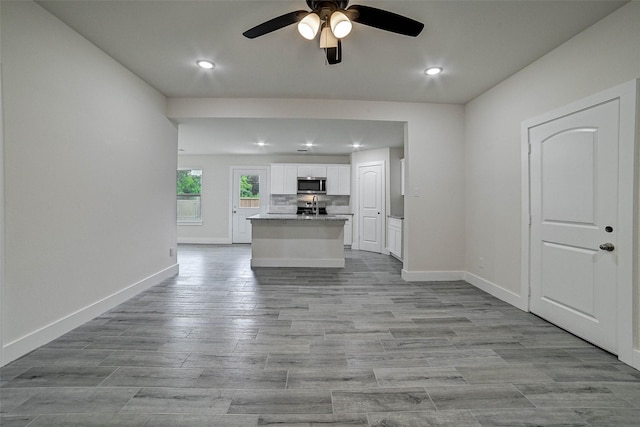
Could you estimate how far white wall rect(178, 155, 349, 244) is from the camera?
25.7ft

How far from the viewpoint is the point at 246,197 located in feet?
26.0

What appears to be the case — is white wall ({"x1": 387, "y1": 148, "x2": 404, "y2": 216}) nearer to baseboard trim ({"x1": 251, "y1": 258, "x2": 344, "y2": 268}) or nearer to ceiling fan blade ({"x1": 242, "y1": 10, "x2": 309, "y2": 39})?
baseboard trim ({"x1": 251, "y1": 258, "x2": 344, "y2": 268})

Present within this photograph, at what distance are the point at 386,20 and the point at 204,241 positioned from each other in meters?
7.34

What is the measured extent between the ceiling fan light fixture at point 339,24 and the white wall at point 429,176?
2.10 m

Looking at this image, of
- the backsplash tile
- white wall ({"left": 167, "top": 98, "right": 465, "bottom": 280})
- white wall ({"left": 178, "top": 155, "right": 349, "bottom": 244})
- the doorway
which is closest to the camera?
the doorway

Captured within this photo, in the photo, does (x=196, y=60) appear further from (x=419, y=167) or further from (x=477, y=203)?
(x=477, y=203)

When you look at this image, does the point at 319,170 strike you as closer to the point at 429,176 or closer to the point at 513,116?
the point at 429,176

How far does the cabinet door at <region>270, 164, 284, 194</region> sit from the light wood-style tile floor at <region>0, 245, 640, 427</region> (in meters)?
4.54

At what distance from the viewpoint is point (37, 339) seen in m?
2.14

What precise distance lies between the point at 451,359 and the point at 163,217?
12.6 ft

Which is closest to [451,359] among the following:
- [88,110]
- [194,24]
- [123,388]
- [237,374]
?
[237,374]

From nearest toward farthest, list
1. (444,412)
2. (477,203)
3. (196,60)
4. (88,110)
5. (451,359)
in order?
(444,412)
(451,359)
(88,110)
(196,60)
(477,203)

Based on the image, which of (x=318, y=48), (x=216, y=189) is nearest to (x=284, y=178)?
(x=216, y=189)

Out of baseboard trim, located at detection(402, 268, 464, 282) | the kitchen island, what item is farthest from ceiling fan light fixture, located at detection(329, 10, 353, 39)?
the kitchen island
